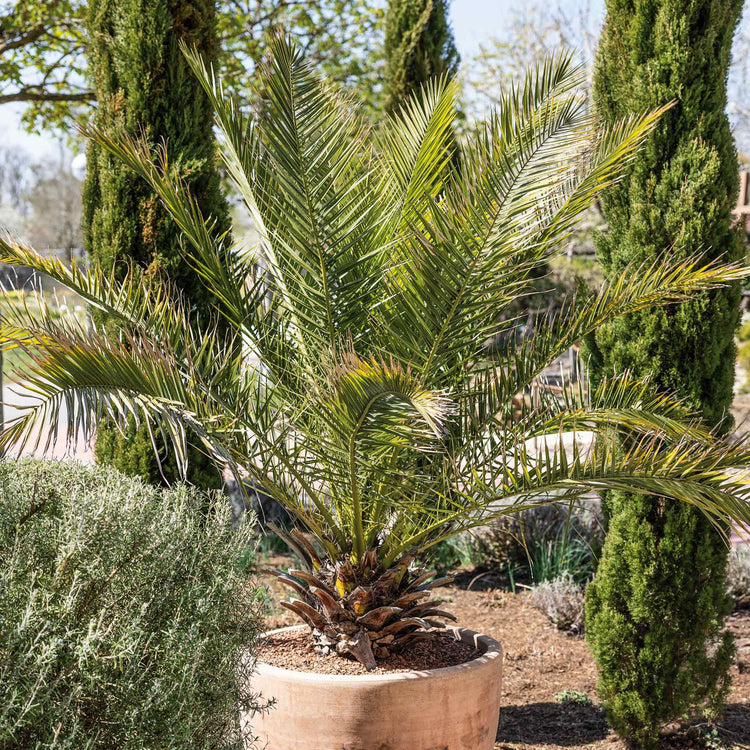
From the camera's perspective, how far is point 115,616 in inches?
88.9

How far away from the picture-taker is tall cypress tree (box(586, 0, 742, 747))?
3916mm

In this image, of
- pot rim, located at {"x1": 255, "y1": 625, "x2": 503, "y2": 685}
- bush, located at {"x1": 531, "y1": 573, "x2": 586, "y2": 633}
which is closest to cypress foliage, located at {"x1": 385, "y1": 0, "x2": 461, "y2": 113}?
bush, located at {"x1": 531, "y1": 573, "x2": 586, "y2": 633}

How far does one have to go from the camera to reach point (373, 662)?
330 centimetres

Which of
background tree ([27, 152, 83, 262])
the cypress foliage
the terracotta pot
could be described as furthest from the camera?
background tree ([27, 152, 83, 262])

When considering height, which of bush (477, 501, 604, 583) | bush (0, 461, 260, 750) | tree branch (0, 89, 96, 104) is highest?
tree branch (0, 89, 96, 104)

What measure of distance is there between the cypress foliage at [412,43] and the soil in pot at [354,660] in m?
5.46

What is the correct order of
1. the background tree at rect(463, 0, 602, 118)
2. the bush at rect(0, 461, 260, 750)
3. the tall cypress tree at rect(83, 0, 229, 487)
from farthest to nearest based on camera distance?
1. the background tree at rect(463, 0, 602, 118)
2. the tall cypress tree at rect(83, 0, 229, 487)
3. the bush at rect(0, 461, 260, 750)

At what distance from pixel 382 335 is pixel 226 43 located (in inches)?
306

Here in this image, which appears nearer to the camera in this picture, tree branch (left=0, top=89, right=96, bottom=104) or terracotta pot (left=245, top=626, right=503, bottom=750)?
terracotta pot (left=245, top=626, right=503, bottom=750)

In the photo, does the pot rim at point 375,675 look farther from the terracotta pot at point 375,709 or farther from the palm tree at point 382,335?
the palm tree at point 382,335

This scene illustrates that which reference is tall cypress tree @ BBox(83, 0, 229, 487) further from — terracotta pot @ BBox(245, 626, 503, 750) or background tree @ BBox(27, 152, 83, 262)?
background tree @ BBox(27, 152, 83, 262)

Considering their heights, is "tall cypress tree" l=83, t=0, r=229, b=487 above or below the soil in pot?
above

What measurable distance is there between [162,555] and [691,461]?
1.90 m

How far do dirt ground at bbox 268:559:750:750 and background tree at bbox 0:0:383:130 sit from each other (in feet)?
18.7
